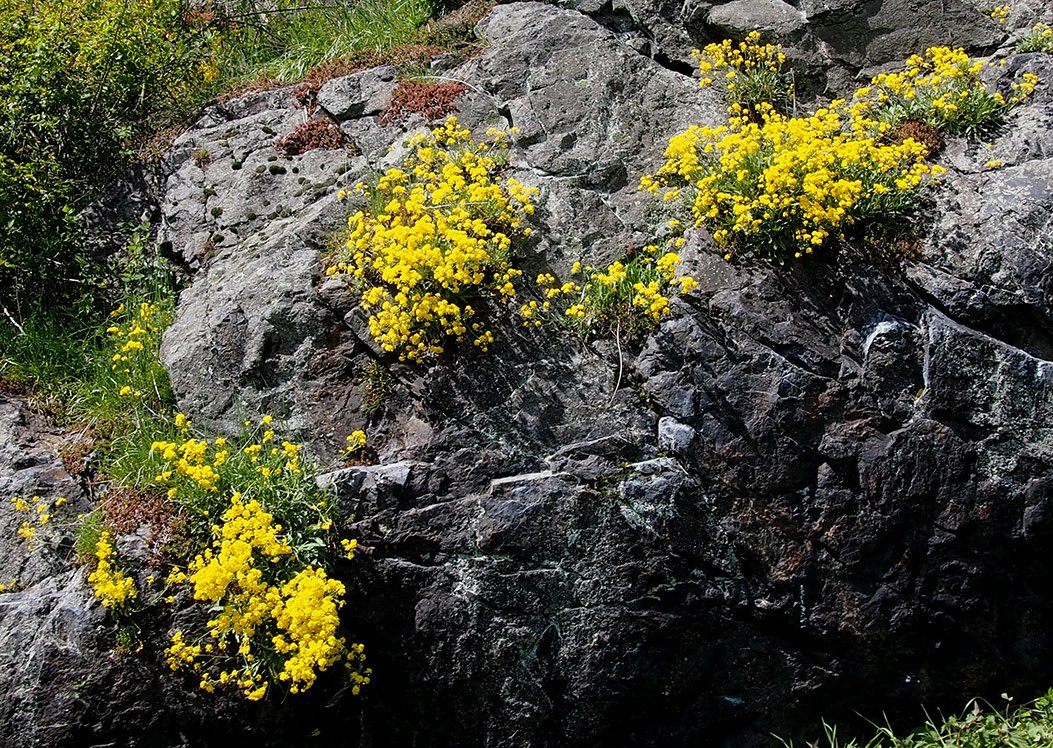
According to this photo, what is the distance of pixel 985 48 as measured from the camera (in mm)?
6984

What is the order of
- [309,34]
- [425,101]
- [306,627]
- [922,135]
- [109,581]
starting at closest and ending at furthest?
[306,627], [109,581], [922,135], [425,101], [309,34]

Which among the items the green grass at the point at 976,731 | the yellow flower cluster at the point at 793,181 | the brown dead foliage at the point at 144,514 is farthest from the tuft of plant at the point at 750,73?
the brown dead foliage at the point at 144,514

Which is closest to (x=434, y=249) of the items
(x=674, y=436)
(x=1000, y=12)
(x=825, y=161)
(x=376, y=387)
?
(x=376, y=387)

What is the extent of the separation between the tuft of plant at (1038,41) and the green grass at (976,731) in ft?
14.7

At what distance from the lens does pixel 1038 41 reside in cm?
659

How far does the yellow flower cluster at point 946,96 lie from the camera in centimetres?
618

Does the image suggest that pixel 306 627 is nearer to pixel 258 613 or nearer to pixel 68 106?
pixel 258 613

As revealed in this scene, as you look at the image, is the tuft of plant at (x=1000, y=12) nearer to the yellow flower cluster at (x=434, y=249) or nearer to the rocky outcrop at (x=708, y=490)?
the rocky outcrop at (x=708, y=490)

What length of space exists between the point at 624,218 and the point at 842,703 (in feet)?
10.9

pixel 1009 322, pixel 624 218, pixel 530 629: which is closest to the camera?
pixel 530 629

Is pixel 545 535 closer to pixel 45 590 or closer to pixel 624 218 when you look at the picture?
pixel 624 218

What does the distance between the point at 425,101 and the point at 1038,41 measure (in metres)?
4.54

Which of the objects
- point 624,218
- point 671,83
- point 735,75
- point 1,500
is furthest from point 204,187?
point 735,75

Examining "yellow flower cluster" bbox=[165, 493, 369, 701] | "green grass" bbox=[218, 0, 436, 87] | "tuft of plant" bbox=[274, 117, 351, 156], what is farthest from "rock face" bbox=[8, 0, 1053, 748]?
"green grass" bbox=[218, 0, 436, 87]
